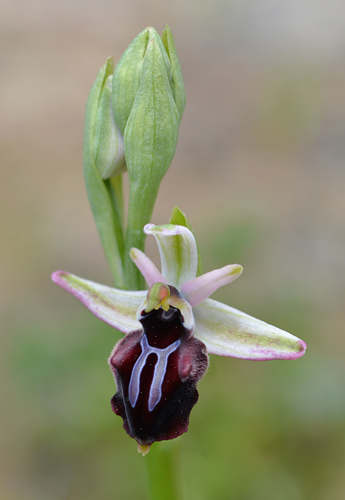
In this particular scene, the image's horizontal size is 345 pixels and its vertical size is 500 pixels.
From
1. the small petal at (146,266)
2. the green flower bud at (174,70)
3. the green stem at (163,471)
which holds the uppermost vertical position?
the green flower bud at (174,70)

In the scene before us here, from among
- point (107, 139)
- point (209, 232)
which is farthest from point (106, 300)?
point (209, 232)

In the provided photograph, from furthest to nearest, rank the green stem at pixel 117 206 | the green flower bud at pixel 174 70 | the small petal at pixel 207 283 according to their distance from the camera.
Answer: the green stem at pixel 117 206, the green flower bud at pixel 174 70, the small petal at pixel 207 283

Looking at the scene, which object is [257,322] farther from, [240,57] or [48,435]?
[240,57]

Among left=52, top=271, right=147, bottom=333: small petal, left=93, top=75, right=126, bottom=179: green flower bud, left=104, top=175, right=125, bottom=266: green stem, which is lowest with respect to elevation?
left=52, top=271, right=147, bottom=333: small petal

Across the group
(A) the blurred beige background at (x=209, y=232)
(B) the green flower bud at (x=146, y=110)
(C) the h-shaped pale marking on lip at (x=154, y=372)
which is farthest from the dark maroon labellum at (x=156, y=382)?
(A) the blurred beige background at (x=209, y=232)

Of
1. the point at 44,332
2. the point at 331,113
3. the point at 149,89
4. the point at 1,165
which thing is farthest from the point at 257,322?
the point at 331,113

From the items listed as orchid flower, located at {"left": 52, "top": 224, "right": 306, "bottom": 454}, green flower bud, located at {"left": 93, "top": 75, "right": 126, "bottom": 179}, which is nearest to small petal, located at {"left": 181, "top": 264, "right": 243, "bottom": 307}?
orchid flower, located at {"left": 52, "top": 224, "right": 306, "bottom": 454}

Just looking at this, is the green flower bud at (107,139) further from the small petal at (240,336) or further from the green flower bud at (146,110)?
the small petal at (240,336)

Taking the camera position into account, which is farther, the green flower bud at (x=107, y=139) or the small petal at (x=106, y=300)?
the green flower bud at (x=107, y=139)

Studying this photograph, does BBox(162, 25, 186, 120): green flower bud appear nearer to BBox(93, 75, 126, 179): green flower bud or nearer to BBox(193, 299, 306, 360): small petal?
BBox(93, 75, 126, 179): green flower bud
